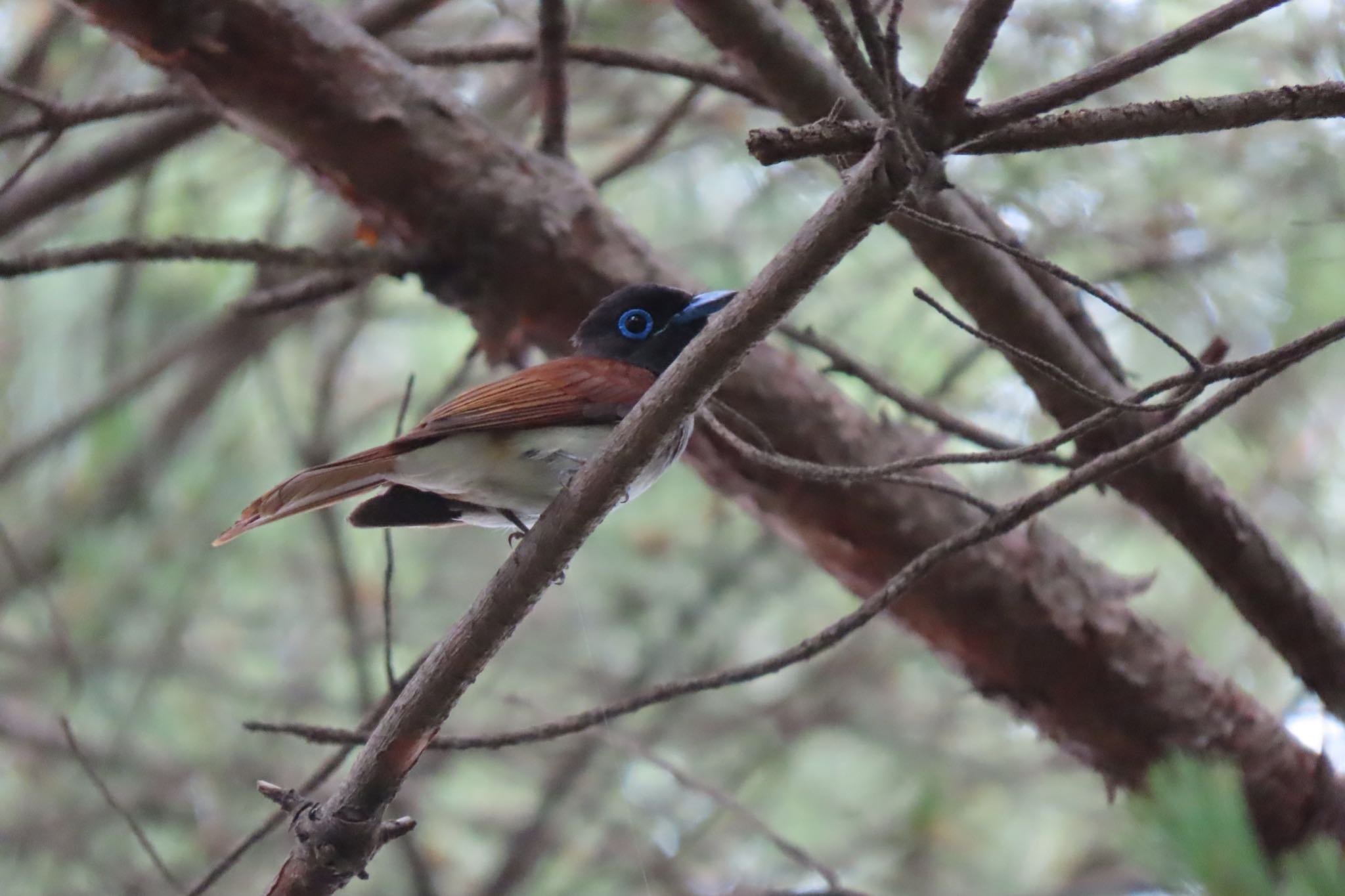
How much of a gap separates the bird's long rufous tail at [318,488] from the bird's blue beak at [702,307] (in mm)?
896

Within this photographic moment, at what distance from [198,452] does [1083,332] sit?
14.5 feet

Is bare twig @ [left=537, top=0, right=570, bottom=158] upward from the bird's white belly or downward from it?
upward

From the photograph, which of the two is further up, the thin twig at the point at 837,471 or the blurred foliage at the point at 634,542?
the blurred foliage at the point at 634,542

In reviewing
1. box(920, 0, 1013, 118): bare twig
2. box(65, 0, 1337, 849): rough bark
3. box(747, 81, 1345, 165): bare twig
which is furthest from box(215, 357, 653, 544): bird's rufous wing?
box(920, 0, 1013, 118): bare twig

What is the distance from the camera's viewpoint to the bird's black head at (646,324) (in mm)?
3506

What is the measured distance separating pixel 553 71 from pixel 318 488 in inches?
57.3

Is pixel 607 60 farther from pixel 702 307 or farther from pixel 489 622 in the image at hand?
pixel 489 622

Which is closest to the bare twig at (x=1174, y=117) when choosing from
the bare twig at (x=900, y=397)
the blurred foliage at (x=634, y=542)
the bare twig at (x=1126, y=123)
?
the bare twig at (x=1126, y=123)

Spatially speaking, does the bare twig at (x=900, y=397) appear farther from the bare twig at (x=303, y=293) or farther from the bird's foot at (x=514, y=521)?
the bare twig at (x=303, y=293)

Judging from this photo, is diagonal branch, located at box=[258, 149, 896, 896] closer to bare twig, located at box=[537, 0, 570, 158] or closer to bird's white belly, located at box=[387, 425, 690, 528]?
bird's white belly, located at box=[387, 425, 690, 528]

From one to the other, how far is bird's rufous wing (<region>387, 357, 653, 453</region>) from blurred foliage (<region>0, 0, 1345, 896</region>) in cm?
152

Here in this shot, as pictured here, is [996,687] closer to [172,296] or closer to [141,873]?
[141,873]

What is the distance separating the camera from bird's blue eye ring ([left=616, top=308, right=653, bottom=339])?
3.55 metres

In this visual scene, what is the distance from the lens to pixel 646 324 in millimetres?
3594
